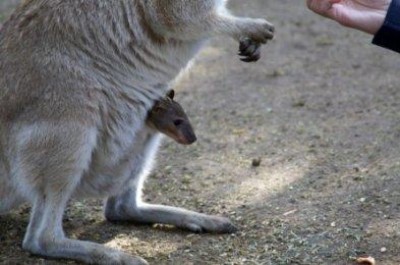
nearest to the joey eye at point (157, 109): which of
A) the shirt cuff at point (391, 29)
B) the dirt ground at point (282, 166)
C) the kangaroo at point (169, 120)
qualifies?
the kangaroo at point (169, 120)

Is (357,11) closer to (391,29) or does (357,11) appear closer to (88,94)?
(391,29)

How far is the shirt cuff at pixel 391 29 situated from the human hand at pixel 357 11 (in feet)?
0.32

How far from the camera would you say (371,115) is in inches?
182

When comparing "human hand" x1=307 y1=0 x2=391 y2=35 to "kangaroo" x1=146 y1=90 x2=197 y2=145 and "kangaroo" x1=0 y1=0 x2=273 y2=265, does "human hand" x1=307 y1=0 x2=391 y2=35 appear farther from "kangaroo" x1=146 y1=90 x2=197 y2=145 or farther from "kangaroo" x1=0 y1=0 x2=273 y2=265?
"kangaroo" x1=146 y1=90 x2=197 y2=145

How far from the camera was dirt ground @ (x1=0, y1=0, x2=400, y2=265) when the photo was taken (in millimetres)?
3309

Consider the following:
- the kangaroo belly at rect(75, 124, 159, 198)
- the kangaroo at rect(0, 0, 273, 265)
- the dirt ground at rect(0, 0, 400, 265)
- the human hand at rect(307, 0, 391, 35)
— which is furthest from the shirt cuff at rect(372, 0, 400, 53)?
the kangaroo belly at rect(75, 124, 159, 198)

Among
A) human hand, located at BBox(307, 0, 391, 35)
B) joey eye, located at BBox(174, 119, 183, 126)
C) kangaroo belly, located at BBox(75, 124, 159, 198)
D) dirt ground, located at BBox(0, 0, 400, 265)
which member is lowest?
dirt ground, located at BBox(0, 0, 400, 265)

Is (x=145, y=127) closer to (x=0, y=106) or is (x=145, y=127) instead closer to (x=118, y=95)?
(x=118, y=95)

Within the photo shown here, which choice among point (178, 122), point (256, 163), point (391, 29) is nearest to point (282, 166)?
point (256, 163)

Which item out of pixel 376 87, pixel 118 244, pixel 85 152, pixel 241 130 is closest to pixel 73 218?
pixel 118 244

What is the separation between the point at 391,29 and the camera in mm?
3012

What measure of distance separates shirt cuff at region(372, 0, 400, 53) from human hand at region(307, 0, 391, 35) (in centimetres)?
10

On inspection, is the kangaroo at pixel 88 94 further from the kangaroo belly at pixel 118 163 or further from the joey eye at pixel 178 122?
the joey eye at pixel 178 122

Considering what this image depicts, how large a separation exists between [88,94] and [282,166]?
4.19ft
